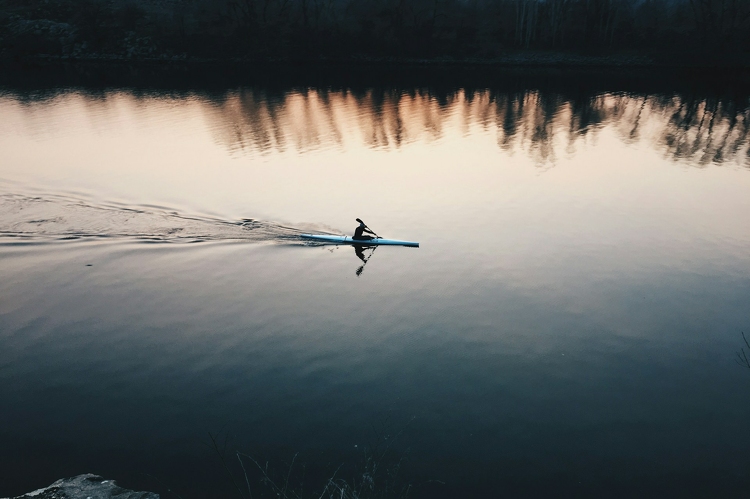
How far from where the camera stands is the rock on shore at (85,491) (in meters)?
10.3

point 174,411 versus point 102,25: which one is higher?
point 102,25

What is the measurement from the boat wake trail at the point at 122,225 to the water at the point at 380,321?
0.48 ft

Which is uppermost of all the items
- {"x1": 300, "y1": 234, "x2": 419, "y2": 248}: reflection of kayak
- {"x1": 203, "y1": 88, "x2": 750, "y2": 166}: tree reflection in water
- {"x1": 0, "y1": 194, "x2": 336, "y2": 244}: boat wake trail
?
{"x1": 0, "y1": 194, "x2": 336, "y2": 244}: boat wake trail

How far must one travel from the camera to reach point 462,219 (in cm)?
2664

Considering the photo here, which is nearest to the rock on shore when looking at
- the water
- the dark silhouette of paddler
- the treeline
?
the water

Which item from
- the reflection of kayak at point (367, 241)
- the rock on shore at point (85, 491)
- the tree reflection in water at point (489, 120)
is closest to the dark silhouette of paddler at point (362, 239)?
the reflection of kayak at point (367, 241)

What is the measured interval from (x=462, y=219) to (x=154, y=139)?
28.8 metres

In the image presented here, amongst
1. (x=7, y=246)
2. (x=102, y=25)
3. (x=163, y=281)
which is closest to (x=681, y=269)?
(x=163, y=281)

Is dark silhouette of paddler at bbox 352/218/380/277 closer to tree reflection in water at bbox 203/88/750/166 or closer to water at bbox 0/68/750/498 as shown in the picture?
water at bbox 0/68/750/498

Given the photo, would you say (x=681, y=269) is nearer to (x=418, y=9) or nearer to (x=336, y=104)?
(x=336, y=104)

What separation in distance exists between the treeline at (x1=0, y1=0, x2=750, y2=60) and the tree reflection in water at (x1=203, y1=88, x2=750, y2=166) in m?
22.4

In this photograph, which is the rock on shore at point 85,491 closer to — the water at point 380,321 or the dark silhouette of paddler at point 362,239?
the water at point 380,321

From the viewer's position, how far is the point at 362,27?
80.9 m

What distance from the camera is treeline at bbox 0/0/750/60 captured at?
2901 inches
